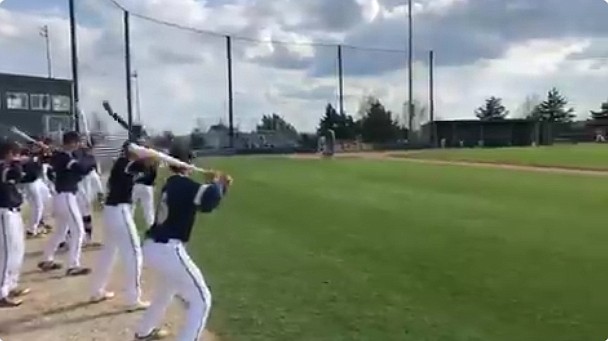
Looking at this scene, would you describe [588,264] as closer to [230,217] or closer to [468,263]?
[468,263]

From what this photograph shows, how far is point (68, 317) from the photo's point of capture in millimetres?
6336

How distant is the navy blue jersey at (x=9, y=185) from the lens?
6789 millimetres

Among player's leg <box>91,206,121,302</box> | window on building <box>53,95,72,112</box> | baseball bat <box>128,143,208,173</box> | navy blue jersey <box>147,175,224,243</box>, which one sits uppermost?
window on building <box>53,95,72,112</box>

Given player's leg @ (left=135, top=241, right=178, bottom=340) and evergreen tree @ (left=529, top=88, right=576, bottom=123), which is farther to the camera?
evergreen tree @ (left=529, top=88, right=576, bottom=123)

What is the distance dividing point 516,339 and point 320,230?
20.1 ft

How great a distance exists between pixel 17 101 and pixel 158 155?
27.2 metres

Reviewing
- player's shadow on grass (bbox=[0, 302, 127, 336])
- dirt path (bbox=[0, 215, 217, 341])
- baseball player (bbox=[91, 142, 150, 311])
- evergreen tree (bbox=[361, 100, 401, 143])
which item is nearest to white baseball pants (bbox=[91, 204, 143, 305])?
baseball player (bbox=[91, 142, 150, 311])

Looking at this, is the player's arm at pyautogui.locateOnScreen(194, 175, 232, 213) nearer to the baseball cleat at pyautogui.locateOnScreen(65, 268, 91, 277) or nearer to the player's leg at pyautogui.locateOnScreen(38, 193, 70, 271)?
the baseball cleat at pyautogui.locateOnScreen(65, 268, 91, 277)

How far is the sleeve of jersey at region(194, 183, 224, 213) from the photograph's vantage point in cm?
489

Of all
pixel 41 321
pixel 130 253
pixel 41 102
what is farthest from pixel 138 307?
pixel 41 102

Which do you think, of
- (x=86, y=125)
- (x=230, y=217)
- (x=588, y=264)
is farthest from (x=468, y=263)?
(x=230, y=217)

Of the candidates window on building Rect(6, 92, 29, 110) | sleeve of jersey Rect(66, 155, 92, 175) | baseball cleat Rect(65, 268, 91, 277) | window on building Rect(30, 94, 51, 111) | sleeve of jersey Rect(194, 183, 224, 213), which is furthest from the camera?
window on building Rect(6, 92, 29, 110)

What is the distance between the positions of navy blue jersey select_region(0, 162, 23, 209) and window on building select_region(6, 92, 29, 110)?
79.6ft

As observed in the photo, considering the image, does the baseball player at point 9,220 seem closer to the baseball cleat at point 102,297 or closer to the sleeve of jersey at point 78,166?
the baseball cleat at point 102,297
